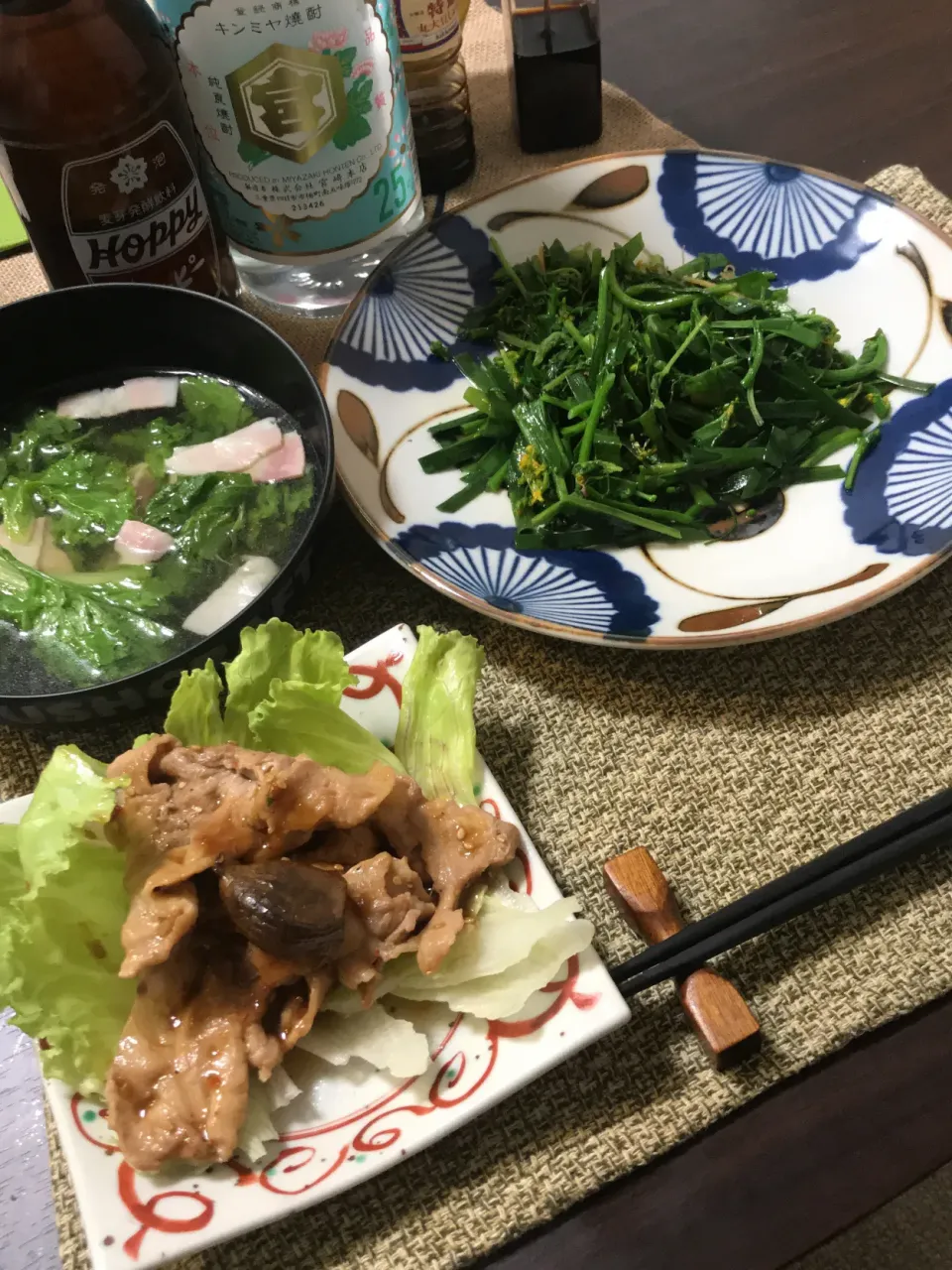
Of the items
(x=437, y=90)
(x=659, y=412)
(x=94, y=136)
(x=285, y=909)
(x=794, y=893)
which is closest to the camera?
(x=285, y=909)

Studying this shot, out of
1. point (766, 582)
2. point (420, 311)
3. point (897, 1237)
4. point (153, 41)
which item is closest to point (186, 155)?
point (153, 41)

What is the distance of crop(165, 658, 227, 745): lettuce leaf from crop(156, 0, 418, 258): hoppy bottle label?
0.64 meters

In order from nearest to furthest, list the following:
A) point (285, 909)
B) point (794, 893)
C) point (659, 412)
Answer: point (285, 909)
point (794, 893)
point (659, 412)

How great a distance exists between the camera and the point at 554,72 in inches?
57.2

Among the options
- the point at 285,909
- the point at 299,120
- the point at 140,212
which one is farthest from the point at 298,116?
the point at 285,909

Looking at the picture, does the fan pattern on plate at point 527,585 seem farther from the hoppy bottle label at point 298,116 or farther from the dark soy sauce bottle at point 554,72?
the dark soy sauce bottle at point 554,72

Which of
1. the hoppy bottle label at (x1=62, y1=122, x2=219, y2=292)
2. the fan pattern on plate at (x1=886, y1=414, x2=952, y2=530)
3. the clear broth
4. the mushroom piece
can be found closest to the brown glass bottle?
the hoppy bottle label at (x1=62, y1=122, x2=219, y2=292)

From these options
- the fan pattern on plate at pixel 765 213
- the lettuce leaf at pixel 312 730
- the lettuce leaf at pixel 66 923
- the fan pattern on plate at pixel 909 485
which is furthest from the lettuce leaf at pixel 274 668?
the fan pattern on plate at pixel 765 213

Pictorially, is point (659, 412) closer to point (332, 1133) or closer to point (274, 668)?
point (274, 668)

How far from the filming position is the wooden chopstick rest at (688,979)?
75cm

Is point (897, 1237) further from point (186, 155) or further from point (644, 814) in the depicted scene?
point (186, 155)

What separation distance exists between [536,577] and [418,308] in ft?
1.44

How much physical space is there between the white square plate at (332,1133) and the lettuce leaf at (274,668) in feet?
0.96

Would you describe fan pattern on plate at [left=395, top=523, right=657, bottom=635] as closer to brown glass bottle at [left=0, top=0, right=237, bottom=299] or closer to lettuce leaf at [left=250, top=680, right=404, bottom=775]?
lettuce leaf at [left=250, top=680, right=404, bottom=775]
